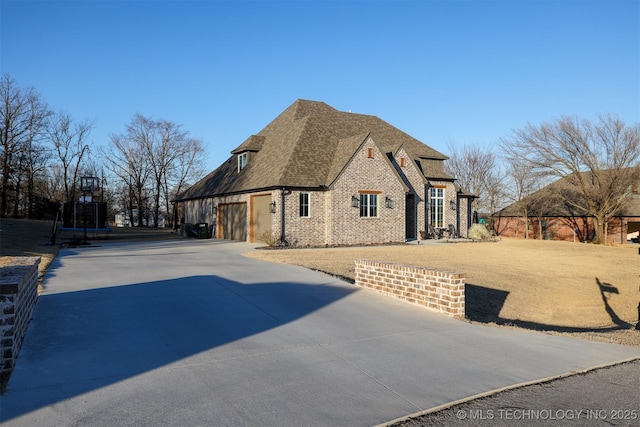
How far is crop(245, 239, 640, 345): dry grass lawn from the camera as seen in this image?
1120 cm

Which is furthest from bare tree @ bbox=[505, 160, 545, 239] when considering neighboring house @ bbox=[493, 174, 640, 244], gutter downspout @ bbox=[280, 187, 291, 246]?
gutter downspout @ bbox=[280, 187, 291, 246]

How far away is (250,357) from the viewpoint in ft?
18.2

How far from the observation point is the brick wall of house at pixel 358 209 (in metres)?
24.3

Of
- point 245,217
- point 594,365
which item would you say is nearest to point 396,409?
point 594,365

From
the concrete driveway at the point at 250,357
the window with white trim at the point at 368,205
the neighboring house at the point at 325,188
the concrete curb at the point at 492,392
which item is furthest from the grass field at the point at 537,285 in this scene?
the window with white trim at the point at 368,205

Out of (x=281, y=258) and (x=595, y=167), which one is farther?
(x=595, y=167)

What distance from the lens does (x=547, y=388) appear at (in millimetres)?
4973

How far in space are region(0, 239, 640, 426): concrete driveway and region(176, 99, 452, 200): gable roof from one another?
14.9 m

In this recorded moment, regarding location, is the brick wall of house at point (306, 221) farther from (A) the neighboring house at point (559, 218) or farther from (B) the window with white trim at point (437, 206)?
(A) the neighboring house at point (559, 218)

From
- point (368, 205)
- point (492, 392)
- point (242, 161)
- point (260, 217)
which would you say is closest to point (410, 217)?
point (368, 205)

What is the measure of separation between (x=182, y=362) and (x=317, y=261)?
10732 mm

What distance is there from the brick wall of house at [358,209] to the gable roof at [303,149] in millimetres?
683

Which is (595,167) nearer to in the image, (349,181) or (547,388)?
(349,181)

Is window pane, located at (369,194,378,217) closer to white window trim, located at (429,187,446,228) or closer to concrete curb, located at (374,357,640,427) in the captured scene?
white window trim, located at (429,187,446,228)
